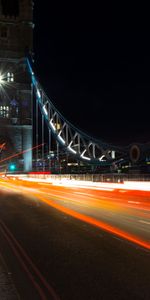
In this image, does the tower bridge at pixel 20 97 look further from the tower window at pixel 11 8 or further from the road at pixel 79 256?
the road at pixel 79 256

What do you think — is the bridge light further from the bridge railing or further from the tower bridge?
the bridge railing

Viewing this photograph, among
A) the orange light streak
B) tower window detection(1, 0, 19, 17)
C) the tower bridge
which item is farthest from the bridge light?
the orange light streak

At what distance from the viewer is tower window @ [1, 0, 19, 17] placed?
133 metres

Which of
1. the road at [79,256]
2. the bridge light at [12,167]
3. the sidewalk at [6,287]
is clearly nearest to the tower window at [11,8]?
the bridge light at [12,167]

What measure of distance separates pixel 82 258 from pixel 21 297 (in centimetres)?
295

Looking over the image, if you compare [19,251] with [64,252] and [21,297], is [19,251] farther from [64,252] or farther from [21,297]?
[21,297]

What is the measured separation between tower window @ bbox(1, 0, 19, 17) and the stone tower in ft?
11.3

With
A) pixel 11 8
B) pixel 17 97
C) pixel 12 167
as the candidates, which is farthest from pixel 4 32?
pixel 12 167

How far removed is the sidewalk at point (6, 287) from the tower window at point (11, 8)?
133 meters

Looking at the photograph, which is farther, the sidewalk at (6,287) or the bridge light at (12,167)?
the bridge light at (12,167)

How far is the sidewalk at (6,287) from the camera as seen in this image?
6.46 metres

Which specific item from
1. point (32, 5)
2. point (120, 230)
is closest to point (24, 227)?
point (120, 230)

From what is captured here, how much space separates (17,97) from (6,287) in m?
121

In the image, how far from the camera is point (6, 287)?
703cm
